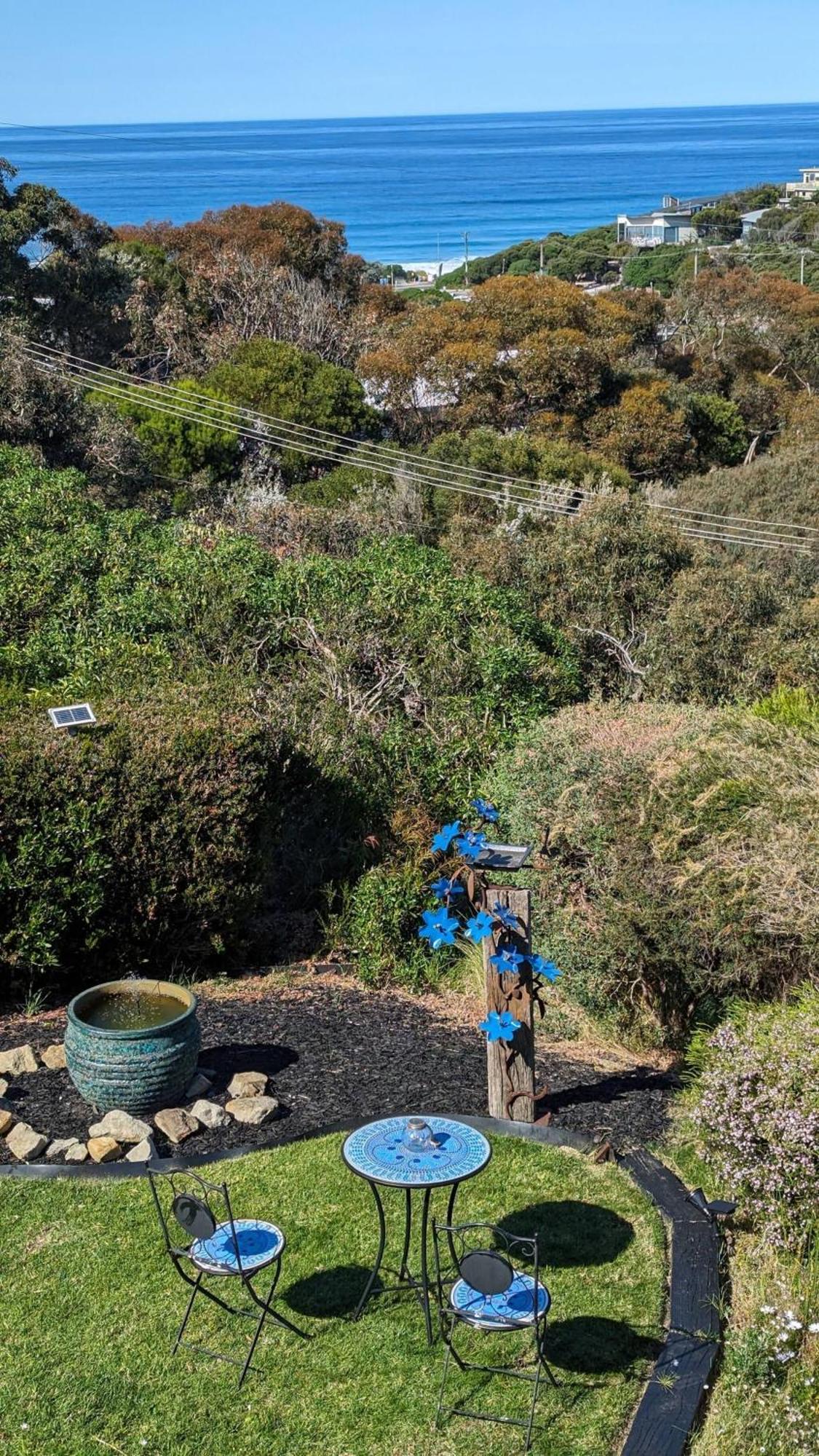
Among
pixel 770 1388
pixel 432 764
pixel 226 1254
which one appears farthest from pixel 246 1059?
pixel 432 764

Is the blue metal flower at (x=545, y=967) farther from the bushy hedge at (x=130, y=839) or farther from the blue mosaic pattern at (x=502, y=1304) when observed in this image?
the bushy hedge at (x=130, y=839)

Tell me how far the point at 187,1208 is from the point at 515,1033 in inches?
83.6

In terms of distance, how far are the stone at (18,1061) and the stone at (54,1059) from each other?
48mm

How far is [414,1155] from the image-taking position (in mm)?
4629

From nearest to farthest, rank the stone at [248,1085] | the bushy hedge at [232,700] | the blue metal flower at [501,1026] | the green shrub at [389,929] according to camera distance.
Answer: the blue metal flower at [501,1026] < the stone at [248,1085] < the bushy hedge at [232,700] < the green shrub at [389,929]

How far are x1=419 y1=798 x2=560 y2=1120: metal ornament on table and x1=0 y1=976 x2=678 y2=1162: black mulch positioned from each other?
0.46 meters

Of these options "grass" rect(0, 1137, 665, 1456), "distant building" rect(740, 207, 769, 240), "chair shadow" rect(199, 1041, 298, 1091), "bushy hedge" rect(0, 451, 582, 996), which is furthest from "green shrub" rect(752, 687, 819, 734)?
"distant building" rect(740, 207, 769, 240)

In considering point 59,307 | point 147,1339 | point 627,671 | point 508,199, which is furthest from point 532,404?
point 508,199

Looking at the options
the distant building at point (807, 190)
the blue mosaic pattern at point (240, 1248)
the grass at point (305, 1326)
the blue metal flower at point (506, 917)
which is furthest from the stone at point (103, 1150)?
the distant building at point (807, 190)

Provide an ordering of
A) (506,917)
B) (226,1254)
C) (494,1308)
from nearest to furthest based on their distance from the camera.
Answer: (494,1308) < (226,1254) < (506,917)

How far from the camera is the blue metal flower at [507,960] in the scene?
19.3ft

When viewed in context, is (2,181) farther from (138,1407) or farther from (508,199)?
(508,199)

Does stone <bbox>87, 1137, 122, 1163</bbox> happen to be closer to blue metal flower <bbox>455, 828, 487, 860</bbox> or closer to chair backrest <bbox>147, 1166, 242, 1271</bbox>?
→ chair backrest <bbox>147, 1166, 242, 1271</bbox>

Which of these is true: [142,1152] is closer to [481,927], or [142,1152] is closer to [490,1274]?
[481,927]
